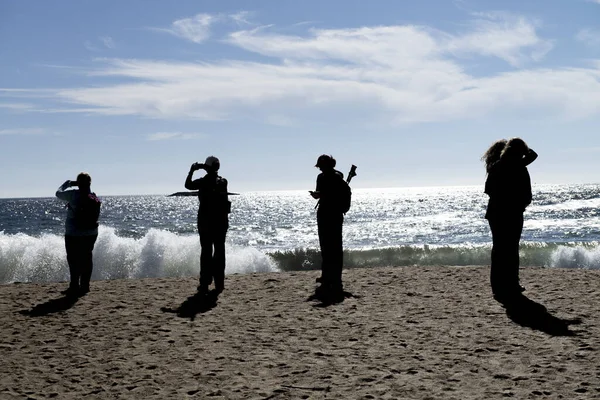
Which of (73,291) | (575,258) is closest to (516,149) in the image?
(73,291)

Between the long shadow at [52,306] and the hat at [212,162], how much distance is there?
248cm

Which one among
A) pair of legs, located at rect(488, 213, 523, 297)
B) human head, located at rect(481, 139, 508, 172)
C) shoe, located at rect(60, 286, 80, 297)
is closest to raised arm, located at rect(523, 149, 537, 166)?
human head, located at rect(481, 139, 508, 172)

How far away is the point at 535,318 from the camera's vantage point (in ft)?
22.5

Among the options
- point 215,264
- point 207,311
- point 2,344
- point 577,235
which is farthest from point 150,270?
point 577,235

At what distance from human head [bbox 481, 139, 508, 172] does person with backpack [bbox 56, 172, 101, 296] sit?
5.21 meters

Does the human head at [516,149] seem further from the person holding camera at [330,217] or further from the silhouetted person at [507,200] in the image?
the person holding camera at [330,217]

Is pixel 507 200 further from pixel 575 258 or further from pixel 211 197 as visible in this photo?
pixel 575 258

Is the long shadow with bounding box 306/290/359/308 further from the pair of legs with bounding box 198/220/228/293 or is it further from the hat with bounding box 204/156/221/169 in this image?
the hat with bounding box 204/156/221/169

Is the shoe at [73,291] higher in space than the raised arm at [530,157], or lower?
lower

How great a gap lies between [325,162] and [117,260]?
28.8ft

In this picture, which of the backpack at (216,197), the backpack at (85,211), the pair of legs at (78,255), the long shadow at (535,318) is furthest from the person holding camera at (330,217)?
the pair of legs at (78,255)

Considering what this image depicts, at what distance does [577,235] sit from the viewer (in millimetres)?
37875

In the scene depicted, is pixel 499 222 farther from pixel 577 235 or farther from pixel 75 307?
pixel 577 235

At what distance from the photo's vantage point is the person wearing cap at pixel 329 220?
9227 mm
